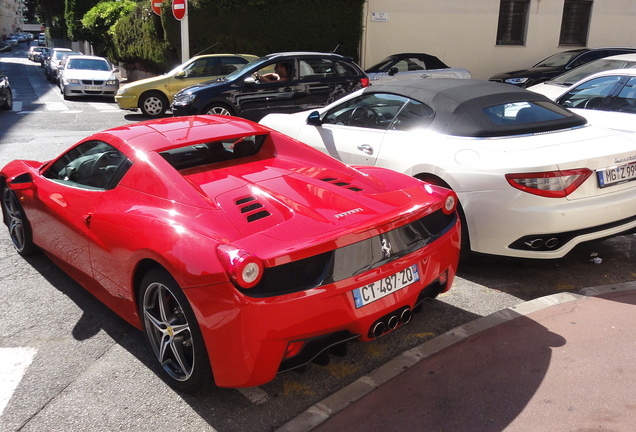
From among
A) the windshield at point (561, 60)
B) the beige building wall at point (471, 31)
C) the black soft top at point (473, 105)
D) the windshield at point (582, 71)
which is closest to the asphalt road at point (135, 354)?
the black soft top at point (473, 105)

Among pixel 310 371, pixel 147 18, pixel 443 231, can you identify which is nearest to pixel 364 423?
pixel 310 371

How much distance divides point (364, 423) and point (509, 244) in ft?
6.74

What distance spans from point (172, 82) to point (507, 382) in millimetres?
12674

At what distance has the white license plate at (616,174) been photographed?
4340 mm

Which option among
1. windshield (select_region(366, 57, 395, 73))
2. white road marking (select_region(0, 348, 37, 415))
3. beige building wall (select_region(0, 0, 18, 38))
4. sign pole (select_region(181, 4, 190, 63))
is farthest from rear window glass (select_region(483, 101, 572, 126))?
beige building wall (select_region(0, 0, 18, 38))

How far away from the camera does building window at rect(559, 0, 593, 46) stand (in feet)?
66.8

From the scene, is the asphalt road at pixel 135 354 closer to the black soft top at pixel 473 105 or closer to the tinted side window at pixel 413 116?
the black soft top at pixel 473 105

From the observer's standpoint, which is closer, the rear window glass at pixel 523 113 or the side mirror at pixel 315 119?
the rear window glass at pixel 523 113

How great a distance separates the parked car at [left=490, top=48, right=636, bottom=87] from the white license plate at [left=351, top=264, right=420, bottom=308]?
12163 mm

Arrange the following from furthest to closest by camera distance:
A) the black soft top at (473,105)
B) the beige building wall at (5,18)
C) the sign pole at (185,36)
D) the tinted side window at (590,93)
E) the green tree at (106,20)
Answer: the beige building wall at (5,18) → the green tree at (106,20) → the sign pole at (185,36) → the tinted side window at (590,93) → the black soft top at (473,105)

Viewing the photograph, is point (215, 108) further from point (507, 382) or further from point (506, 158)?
point (507, 382)

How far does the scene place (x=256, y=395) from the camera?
320cm

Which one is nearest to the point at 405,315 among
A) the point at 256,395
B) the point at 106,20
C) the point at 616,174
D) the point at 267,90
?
the point at 256,395

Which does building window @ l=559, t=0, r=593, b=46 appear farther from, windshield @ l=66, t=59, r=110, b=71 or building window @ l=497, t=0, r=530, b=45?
windshield @ l=66, t=59, r=110, b=71
